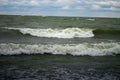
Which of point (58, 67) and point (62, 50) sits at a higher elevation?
point (62, 50)

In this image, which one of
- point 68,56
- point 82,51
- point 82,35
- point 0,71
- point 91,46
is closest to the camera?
point 0,71

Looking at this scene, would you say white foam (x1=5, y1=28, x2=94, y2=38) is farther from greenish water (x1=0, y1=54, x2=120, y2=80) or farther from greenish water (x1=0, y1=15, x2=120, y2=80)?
greenish water (x1=0, y1=54, x2=120, y2=80)

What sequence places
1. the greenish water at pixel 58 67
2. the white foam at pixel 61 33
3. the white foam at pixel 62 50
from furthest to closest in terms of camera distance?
the white foam at pixel 61 33 → the white foam at pixel 62 50 → the greenish water at pixel 58 67

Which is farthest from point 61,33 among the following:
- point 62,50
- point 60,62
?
point 60,62

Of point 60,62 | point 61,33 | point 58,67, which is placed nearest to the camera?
point 58,67

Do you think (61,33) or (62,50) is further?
(61,33)

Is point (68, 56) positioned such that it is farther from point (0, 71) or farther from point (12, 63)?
point (0, 71)

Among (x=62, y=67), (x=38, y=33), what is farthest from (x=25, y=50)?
(x=38, y=33)

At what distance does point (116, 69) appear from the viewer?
301 inches

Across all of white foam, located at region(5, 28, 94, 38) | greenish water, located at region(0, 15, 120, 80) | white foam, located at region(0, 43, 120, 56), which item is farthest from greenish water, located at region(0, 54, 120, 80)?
white foam, located at region(5, 28, 94, 38)

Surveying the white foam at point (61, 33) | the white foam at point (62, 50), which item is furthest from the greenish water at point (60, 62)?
the white foam at point (61, 33)

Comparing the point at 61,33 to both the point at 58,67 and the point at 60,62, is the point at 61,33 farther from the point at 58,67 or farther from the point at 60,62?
the point at 58,67

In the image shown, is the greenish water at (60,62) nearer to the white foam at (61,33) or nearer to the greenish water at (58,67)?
the greenish water at (58,67)

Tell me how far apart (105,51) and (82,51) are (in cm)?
115
